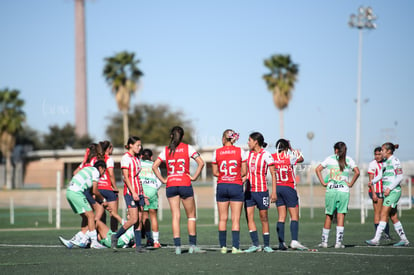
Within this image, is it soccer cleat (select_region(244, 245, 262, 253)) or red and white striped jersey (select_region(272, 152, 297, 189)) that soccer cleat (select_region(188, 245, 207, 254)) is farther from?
red and white striped jersey (select_region(272, 152, 297, 189))

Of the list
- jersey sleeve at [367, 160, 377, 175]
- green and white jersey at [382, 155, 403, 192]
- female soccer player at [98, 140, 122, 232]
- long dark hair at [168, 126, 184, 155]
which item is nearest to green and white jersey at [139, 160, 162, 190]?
female soccer player at [98, 140, 122, 232]

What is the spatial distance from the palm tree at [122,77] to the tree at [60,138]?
31.6 metres

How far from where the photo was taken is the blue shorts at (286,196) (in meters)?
14.7

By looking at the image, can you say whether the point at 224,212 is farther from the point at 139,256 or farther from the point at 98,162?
the point at 98,162

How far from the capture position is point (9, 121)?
2913 inches

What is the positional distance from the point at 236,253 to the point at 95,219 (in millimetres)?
3712

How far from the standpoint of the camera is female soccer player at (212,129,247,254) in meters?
13.8

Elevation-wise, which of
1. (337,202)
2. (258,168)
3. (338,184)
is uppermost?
(258,168)

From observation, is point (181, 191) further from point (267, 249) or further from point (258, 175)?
point (267, 249)

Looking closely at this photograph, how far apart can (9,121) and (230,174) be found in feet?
208

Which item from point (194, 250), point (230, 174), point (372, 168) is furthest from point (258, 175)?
point (372, 168)

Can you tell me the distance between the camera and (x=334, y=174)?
14.9 m

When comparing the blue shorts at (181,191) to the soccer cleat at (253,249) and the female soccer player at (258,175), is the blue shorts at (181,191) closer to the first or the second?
the female soccer player at (258,175)

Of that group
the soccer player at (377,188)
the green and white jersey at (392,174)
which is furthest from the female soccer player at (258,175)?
the soccer player at (377,188)
